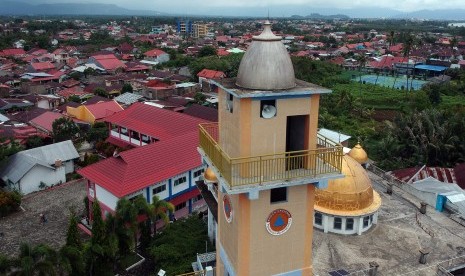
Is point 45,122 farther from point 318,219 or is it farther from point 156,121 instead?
point 318,219

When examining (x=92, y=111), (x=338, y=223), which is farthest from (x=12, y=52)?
(x=338, y=223)

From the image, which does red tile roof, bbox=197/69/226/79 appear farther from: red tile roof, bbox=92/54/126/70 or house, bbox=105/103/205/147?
house, bbox=105/103/205/147

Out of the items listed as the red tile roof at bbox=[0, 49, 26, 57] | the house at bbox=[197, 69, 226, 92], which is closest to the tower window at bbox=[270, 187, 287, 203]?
the house at bbox=[197, 69, 226, 92]

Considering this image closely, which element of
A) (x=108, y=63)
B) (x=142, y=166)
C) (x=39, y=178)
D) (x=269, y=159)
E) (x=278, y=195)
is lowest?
(x=39, y=178)

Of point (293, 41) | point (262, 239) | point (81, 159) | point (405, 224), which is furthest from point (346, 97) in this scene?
point (293, 41)

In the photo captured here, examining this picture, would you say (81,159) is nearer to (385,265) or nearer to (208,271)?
(208,271)

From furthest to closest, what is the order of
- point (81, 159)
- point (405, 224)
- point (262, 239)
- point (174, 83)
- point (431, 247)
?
point (174, 83), point (81, 159), point (405, 224), point (431, 247), point (262, 239)
